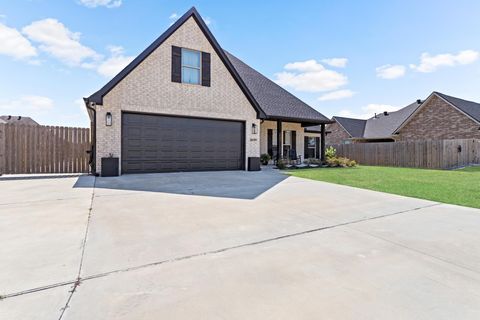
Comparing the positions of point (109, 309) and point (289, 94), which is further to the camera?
point (289, 94)

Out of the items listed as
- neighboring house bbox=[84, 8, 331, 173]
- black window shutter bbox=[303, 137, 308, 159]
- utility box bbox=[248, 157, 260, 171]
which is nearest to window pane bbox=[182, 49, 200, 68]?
neighboring house bbox=[84, 8, 331, 173]

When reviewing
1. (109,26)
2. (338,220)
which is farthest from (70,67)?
(338,220)

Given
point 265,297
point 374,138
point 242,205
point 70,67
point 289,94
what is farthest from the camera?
point 374,138

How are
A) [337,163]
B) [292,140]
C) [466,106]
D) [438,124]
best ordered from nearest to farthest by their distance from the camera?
[337,163] < [292,140] < [466,106] < [438,124]

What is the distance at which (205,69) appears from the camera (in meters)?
12.0

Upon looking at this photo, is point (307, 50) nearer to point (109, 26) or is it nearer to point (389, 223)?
point (109, 26)

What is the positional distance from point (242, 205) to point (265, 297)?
3402 mm

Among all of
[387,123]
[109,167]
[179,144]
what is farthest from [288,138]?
[387,123]

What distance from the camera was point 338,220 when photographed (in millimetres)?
4637

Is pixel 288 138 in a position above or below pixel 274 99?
below

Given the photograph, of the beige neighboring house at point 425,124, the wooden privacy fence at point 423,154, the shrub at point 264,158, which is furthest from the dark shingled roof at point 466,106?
the shrub at point 264,158

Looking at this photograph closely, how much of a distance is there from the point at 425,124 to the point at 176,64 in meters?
24.8

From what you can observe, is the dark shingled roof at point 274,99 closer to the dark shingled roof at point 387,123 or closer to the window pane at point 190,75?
→ the window pane at point 190,75

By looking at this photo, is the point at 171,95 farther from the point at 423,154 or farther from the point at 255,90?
the point at 423,154
